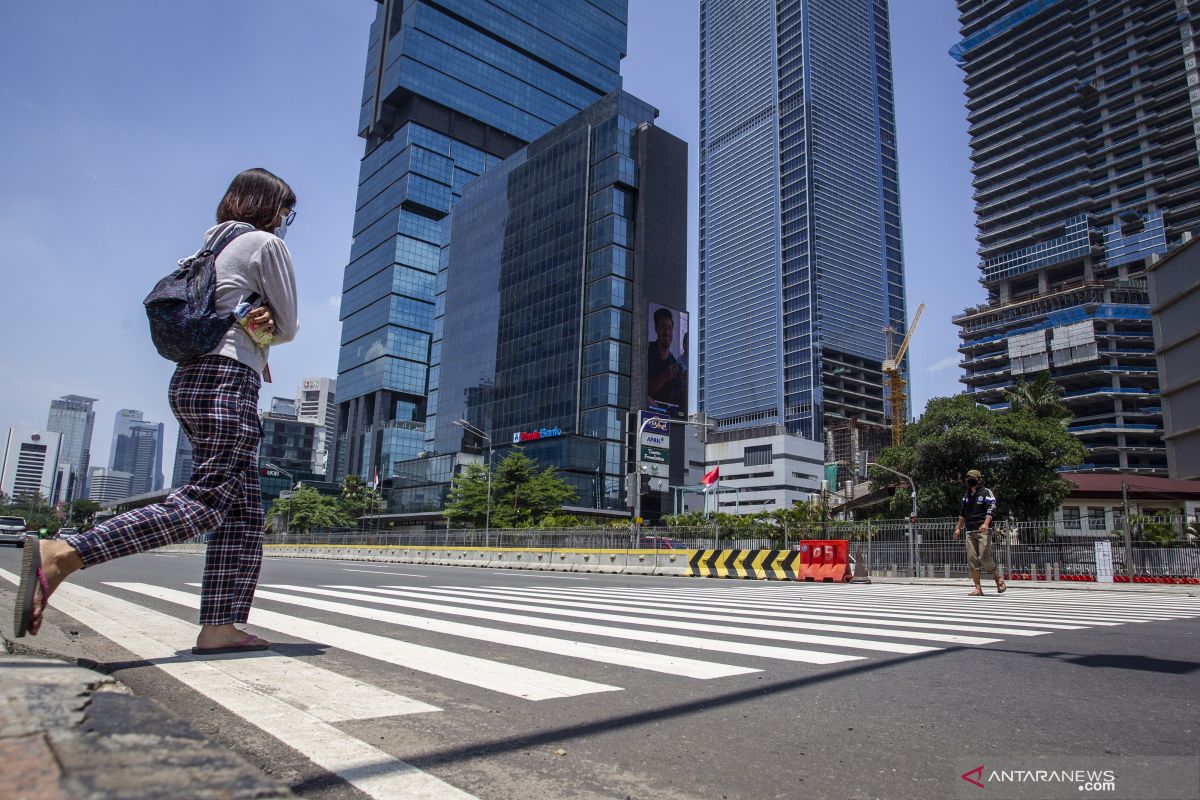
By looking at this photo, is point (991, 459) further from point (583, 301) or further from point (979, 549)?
point (583, 301)

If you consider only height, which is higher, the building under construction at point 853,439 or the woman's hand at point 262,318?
the building under construction at point 853,439

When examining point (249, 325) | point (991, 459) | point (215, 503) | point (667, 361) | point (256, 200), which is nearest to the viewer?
point (215, 503)

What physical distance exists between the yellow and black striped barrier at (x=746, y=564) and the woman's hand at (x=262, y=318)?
1590 cm

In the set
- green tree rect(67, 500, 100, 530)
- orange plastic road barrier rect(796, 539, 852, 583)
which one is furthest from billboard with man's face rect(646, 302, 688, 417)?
green tree rect(67, 500, 100, 530)

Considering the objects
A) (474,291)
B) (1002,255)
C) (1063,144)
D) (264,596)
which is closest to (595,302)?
(474,291)

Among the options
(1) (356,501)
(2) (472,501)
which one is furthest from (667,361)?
(1) (356,501)

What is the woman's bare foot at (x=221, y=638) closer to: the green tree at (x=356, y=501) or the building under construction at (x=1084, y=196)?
the green tree at (x=356, y=501)

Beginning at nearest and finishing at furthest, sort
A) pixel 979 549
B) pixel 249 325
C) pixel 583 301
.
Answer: pixel 249 325, pixel 979 549, pixel 583 301

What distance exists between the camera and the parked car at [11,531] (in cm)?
3078

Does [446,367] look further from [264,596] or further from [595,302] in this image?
[264,596]

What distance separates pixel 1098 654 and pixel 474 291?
324ft

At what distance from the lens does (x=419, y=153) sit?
127m

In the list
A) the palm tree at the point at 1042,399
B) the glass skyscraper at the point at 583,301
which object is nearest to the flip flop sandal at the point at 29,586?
the palm tree at the point at 1042,399

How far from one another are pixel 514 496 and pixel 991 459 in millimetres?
31084
